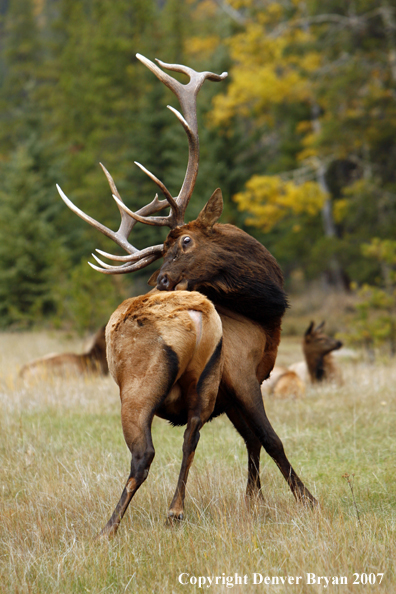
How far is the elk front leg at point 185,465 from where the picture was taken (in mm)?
3571

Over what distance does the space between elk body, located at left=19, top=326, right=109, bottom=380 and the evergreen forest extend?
13.9ft

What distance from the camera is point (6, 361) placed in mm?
11547

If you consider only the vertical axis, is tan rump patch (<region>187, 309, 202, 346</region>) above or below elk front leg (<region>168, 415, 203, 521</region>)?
above

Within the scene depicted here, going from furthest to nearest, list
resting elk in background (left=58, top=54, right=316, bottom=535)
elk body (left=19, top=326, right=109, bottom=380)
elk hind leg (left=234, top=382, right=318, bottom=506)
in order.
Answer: elk body (left=19, top=326, right=109, bottom=380) → elk hind leg (left=234, top=382, right=318, bottom=506) → resting elk in background (left=58, top=54, right=316, bottom=535)

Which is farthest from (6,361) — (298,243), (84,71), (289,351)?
(84,71)

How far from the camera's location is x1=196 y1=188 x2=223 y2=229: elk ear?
4.49m

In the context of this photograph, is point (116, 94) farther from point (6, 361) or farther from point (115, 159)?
point (6, 361)

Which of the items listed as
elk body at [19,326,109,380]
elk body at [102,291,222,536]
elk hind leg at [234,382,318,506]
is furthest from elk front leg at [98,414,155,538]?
elk body at [19,326,109,380]

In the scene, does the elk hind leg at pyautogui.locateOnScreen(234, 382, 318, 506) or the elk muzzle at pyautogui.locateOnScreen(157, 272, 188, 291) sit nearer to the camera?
the elk hind leg at pyautogui.locateOnScreen(234, 382, 318, 506)

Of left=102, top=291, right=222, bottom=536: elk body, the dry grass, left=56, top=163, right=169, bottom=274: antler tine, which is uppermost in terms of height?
left=56, top=163, right=169, bottom=274: antler tine

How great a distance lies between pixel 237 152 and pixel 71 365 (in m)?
17.2

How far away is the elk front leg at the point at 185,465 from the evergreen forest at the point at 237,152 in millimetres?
8647

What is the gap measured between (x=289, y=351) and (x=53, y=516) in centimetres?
1184

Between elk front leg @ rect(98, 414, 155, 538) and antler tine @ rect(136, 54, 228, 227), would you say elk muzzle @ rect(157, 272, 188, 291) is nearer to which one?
antler tine @ rect(136, 54, 228, 227)
